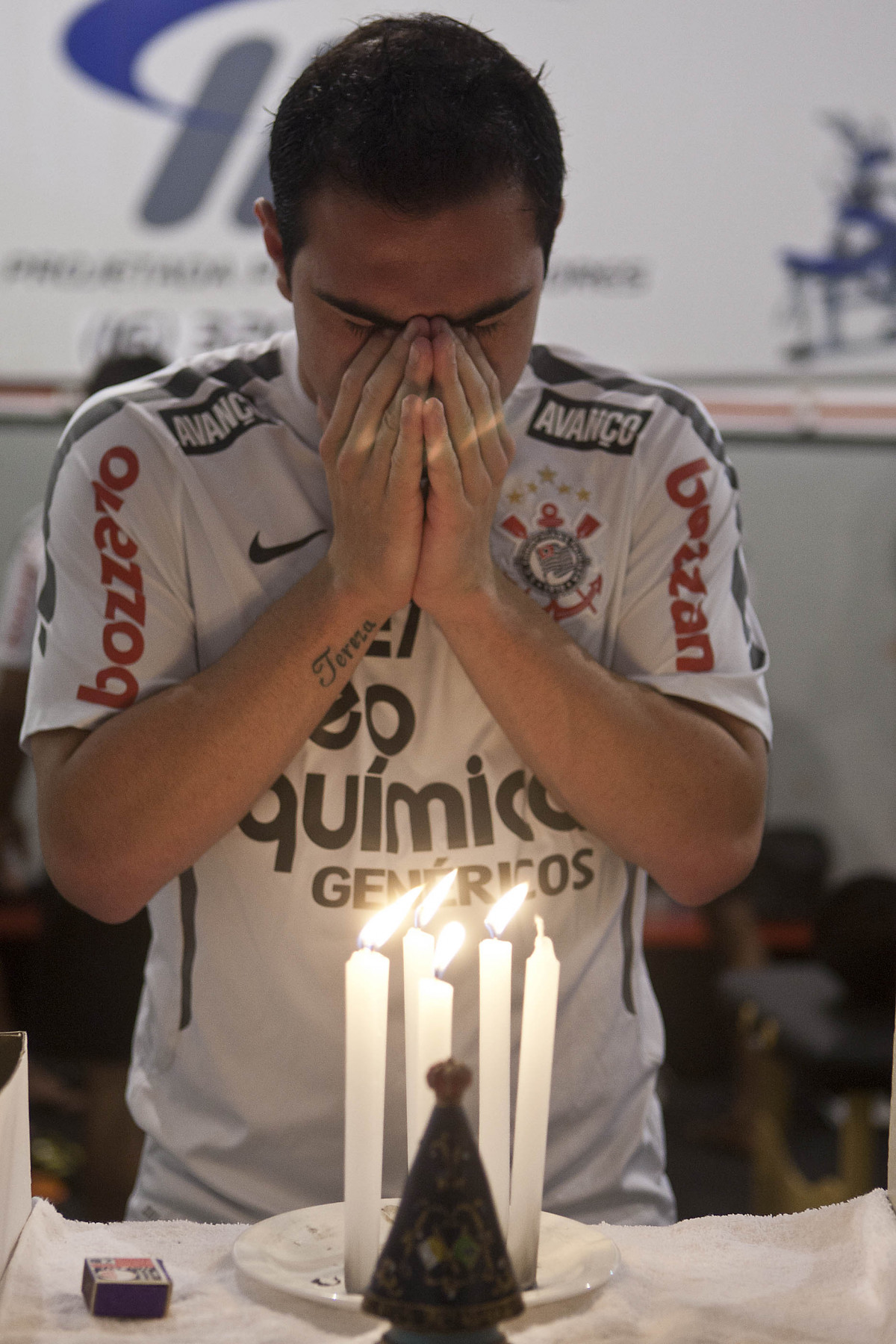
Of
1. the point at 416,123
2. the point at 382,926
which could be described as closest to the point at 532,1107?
the point at 382,926

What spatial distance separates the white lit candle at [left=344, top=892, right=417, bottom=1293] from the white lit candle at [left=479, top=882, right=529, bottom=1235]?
6 centimetres

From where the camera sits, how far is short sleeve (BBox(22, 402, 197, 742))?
3.76 ft

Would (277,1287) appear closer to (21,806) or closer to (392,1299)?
(392,1299)

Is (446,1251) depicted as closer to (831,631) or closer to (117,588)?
(117,588)

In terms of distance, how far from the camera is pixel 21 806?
389cm

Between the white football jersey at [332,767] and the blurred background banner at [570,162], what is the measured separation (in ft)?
7.53

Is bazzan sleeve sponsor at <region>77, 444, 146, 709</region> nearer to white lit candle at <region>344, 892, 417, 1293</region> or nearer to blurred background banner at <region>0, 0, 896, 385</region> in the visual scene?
white lit candle at <region>344, 892, 417, 1293</region>

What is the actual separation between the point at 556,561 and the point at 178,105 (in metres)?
2.75

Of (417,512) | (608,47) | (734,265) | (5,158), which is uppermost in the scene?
(608,47)

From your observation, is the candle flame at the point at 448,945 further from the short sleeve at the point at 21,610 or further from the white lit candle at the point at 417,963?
the short sleeve at the point at 21,610

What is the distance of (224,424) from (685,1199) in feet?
8.23

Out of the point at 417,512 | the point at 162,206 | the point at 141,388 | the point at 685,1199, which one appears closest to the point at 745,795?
the point at 417,512

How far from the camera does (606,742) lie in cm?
114

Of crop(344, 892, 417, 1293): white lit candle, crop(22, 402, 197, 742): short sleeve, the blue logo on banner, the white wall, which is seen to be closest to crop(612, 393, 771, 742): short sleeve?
crop(22, 402, 197, 742): short sleeve
